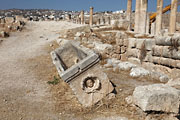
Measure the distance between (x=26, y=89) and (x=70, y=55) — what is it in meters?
2.06

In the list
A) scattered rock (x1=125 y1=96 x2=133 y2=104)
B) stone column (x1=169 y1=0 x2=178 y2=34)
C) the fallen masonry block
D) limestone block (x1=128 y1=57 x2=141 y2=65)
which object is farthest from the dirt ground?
stone column (x1=169 y1=0 x2=178 y2=34)

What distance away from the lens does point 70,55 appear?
652cm

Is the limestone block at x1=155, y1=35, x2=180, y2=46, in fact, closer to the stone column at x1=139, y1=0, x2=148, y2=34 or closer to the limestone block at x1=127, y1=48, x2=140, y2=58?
the limestone block at x1=127, y1=48, x2=140, y2=58

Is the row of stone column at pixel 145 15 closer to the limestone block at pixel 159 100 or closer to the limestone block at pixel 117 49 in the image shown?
the limestone block at pixel 117 49

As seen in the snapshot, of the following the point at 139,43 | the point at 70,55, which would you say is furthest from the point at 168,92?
the point at 139,43

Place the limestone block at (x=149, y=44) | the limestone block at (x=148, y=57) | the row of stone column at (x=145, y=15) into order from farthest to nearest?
the row of stone column at (x=145, y=15) → the limestone block at (x=148, y=57) → the limestone block at (x=149, y=44)

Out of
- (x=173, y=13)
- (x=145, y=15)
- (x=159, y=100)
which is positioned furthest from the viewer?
(x=145, y=15)

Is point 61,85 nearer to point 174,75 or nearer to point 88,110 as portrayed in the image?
point 88,110

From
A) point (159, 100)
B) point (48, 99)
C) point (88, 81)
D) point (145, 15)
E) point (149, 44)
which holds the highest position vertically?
point (145, 15)

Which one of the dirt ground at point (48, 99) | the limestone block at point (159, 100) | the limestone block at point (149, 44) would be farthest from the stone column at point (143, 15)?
the limestone block at point (159, 100)

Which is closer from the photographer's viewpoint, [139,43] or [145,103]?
[145,103]

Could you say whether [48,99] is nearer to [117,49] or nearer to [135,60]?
[135,60]

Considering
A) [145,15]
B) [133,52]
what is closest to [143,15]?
[145,15]

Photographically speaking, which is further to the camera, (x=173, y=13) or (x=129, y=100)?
(x=173, y=13)
